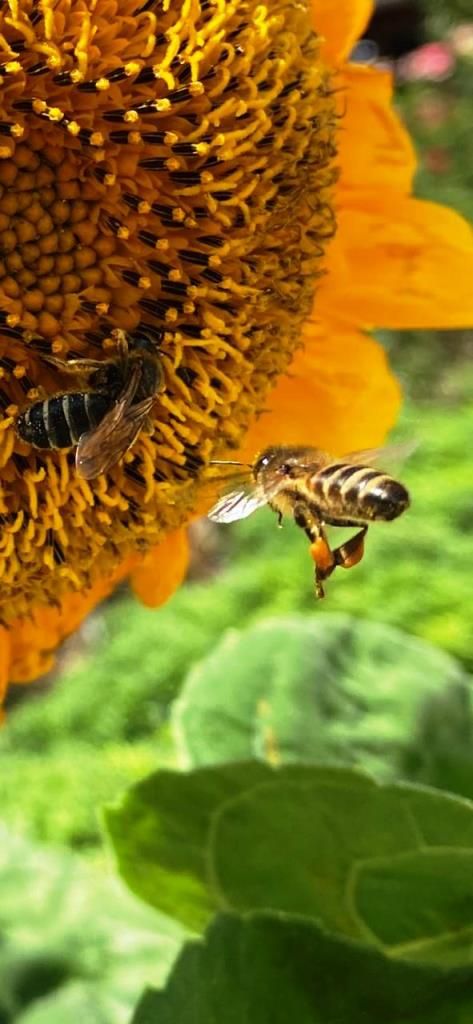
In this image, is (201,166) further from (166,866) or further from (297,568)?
(297,568)

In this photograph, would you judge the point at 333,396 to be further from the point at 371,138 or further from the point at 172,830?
the point at 172,830

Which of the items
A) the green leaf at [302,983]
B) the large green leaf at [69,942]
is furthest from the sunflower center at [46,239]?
the large green leaf at [69,942]

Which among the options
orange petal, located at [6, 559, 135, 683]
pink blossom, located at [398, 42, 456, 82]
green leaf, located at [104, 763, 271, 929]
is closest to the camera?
green leaf, located at [104, 763, 271, 929]

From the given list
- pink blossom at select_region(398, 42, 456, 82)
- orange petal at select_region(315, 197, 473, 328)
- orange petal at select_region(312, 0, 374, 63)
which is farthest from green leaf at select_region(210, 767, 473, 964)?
pink blossom at select_region(398, 42, 456, 82)

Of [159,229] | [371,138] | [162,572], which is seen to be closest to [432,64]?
[371,138]

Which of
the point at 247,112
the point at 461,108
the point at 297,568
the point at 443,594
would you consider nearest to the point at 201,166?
the point at 247,112

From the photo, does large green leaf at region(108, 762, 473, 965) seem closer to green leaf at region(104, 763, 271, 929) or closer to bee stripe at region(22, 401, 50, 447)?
green leaf at region(104, 763, 271, 929)
